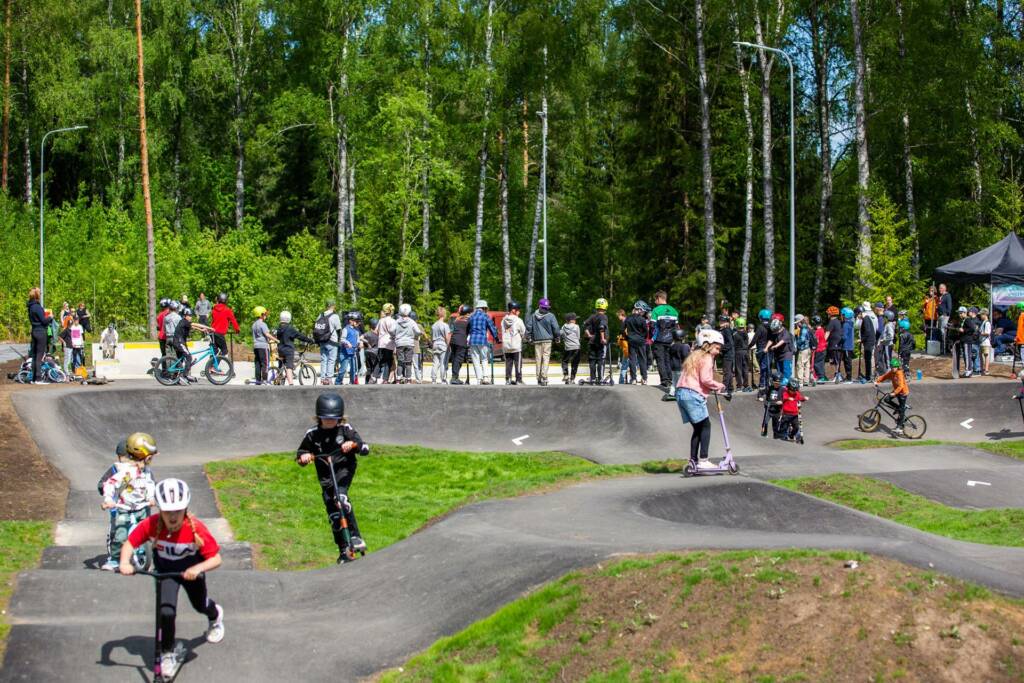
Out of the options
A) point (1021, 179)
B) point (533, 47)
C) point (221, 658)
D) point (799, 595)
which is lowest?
point (221, 658)

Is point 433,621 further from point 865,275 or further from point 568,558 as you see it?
point 865,275

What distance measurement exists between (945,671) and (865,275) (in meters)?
28.5

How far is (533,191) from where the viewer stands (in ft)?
189

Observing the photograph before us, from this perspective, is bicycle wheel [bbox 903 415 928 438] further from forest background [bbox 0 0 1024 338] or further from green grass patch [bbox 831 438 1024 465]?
forest background [bbox 0 0 1024 338]

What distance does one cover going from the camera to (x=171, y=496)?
27.6 ft

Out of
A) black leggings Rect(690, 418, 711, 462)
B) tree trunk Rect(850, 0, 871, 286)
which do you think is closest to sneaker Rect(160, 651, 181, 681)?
black leggings Rect(690, 418, 711, 462)

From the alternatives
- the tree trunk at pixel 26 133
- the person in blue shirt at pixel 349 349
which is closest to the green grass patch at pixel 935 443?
the person in blue shirt at pixel 349 349

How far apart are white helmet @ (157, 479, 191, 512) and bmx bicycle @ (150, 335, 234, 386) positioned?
17.1 m

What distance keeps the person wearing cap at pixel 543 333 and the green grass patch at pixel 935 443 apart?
6.56 m

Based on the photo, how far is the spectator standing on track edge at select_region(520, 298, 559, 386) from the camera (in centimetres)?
2569

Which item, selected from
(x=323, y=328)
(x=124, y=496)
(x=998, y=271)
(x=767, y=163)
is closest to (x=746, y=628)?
(x=124, y=496)

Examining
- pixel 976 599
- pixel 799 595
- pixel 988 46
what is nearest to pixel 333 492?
pixel 799 595

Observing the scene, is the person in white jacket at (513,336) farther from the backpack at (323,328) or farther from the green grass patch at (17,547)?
the green grass patch at (17,547)

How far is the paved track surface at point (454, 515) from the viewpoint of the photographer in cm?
938
